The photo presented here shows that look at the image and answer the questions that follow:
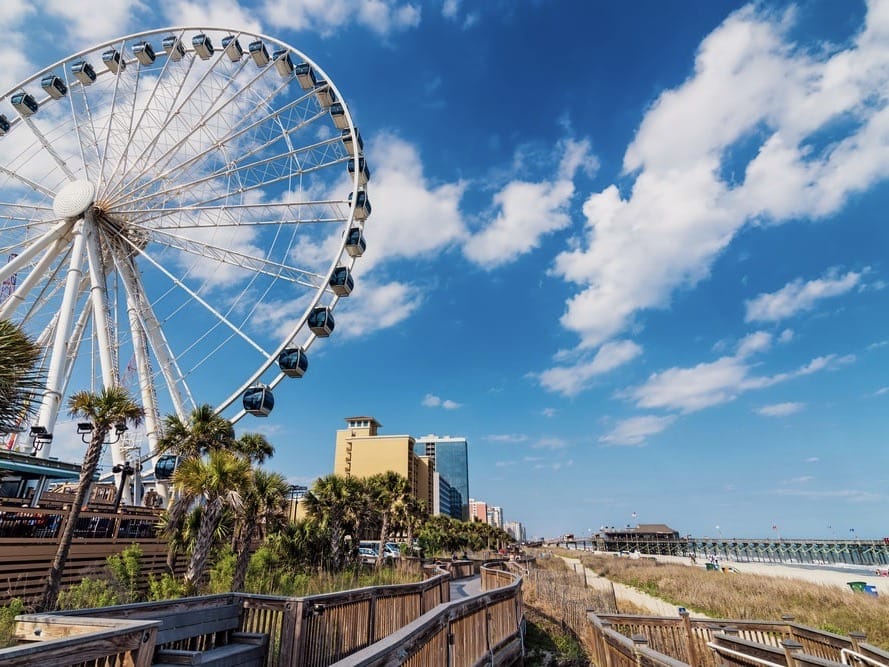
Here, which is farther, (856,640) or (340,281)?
(340,281)

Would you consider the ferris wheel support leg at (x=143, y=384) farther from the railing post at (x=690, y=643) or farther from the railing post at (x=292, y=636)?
the railing post at (x=690, y=643)

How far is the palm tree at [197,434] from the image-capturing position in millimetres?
A: 19094

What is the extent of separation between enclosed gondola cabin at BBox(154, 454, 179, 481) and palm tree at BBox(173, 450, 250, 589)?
5.00 m

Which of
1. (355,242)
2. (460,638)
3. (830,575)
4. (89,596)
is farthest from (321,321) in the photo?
(830,575)

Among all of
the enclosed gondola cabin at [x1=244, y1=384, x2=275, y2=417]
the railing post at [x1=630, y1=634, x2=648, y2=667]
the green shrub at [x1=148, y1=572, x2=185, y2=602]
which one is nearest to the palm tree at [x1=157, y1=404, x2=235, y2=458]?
the enclosed gondola cabin at [x1=244, y1=384, x2=275, y2=417]

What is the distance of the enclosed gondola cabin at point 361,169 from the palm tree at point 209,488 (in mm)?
15715

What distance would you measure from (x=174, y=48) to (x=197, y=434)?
826 inches

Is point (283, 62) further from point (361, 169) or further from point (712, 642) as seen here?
point (712, 642)

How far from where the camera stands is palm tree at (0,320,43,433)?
307 inches

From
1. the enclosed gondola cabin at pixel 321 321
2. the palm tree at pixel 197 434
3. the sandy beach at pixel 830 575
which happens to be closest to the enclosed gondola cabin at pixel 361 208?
the enclosed gondola cabin at pixel 321 321

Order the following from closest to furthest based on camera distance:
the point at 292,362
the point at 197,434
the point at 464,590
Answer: the point at 197,434 < the point at 464,590 < the point at 292,362

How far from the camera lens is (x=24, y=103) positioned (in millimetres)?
25484

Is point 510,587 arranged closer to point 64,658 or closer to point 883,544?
point 64,658

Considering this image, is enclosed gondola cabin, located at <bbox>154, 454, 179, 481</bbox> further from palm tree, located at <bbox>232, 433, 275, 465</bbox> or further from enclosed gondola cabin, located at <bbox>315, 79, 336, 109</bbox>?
enclosed gondola cabin, located at <bbox>315, 79, 336, 109</bbox>
